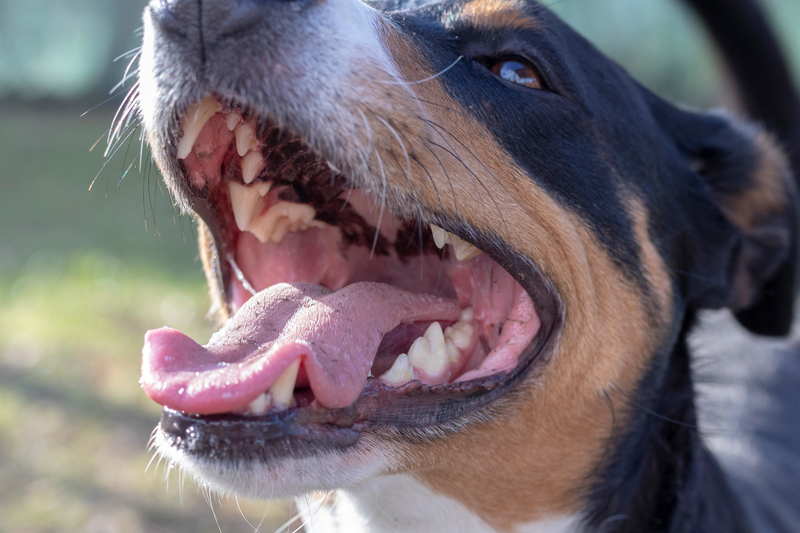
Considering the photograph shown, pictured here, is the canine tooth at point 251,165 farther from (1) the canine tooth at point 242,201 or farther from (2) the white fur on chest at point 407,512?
Result: (2) the white fur on chest at point 407,512

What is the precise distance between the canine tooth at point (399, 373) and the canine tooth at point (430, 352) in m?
0.05

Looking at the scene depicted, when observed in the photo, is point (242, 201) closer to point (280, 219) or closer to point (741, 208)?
point (280, 219)

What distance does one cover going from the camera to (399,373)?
2.00 meters

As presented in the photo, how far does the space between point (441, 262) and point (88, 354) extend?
413cm

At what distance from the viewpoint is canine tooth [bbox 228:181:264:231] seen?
232 cm

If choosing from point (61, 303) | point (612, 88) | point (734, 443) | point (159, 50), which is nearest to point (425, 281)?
point (612, 88)

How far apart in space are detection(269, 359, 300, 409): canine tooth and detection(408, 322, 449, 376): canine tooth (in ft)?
1.40

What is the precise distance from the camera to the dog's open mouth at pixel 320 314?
1754 millimetres

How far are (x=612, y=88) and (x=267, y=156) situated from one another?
4.08 ft

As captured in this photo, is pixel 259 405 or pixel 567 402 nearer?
pixel 259 405

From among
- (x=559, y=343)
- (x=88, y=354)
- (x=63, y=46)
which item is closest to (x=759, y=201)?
(x=559, y=343)

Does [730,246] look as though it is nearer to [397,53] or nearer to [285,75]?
[397,53]

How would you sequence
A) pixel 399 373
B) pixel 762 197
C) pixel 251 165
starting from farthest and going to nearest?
pixel 762 197 < pixel 251 165 < pixel 399 373

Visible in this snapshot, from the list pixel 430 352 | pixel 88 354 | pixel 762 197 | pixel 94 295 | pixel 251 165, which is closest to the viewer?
pixel 430 352
